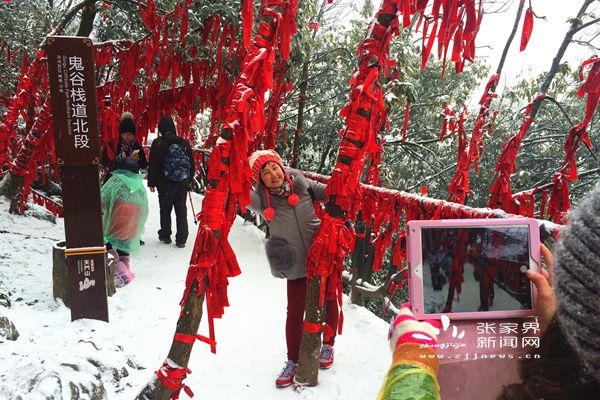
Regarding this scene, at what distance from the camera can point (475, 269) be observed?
1.19 m

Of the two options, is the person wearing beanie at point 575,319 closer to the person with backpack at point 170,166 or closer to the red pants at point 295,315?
the red pants at point 295,315

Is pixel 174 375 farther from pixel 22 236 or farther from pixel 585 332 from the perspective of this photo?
pixel 22 236

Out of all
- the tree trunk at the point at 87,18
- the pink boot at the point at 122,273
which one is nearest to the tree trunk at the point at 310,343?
the pink boot at the point at 122,273

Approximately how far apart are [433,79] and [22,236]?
8.39 metres

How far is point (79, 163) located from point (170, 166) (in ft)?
6.56

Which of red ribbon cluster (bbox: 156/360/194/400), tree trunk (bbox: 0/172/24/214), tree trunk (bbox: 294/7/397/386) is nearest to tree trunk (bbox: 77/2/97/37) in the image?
tree trunk (bbox: 0/172/24/214)

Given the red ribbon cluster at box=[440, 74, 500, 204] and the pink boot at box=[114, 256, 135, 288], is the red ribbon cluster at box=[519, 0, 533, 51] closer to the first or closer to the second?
the red ribbon cluster at box=[440, 74, 500, 204]

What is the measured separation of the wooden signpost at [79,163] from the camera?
3139 mm

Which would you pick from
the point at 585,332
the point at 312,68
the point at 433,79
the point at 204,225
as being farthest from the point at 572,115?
the point at 585,332

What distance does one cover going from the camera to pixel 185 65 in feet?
19.1

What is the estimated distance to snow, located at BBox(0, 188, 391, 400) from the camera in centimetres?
241

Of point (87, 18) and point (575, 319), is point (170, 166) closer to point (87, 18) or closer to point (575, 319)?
point (87, 18)

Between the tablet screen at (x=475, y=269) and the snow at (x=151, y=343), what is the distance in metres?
1.82

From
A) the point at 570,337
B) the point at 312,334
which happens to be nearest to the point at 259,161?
the point at 312,334
